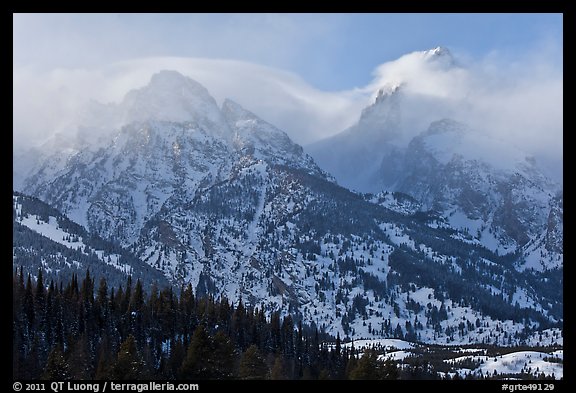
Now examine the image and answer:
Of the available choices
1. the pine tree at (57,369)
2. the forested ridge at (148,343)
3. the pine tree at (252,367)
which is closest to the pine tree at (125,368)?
the forested ridge at (148,343)

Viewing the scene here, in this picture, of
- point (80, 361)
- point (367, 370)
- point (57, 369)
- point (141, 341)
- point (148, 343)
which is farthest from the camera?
point (148, 343)

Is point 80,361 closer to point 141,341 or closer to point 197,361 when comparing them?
point 197,361

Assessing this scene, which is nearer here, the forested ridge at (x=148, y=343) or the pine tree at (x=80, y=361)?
the pine tree at (x=80, y=361)

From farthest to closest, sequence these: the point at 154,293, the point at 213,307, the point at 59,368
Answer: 1. the point at 213,307
2. the point at 154,293
3. the point at 59,368

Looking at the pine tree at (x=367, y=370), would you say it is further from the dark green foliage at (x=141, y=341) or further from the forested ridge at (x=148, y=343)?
the dark green foliage at (x=141, y=341)

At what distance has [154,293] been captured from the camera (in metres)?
A: 161

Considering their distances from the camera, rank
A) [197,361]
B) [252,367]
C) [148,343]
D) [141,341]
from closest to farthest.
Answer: [197,361], [252,367], [141,341], [148,343]

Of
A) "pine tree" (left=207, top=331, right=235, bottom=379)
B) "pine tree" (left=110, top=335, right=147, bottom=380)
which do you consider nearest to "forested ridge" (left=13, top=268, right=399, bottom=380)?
"pine tree" (left=207, top=331, right=235, bottom=379)

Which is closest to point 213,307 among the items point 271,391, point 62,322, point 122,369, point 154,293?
point 154,293

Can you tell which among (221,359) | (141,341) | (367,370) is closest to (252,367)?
(221,359)

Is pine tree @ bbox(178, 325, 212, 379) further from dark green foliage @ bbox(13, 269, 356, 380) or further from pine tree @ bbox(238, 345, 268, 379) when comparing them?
pine tree @ bbox(238, 345, 268, 379)

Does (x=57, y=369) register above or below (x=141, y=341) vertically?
below
